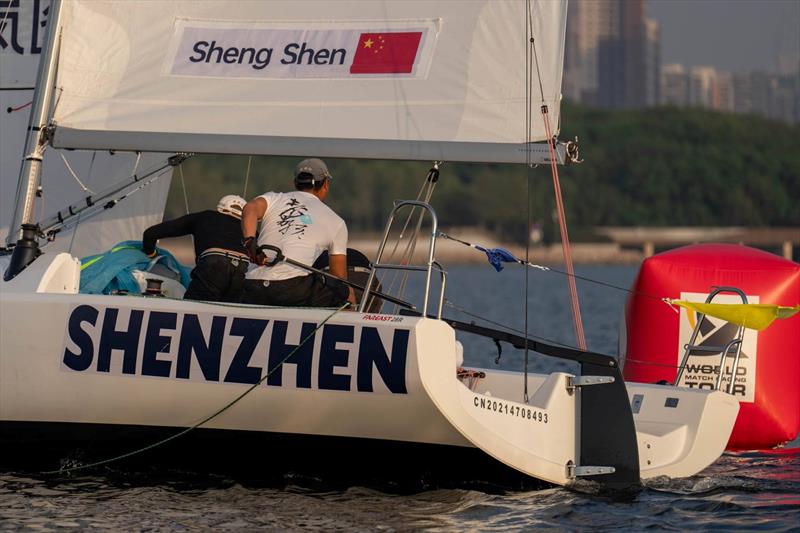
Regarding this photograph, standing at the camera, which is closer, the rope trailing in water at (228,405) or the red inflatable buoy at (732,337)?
the rope trailing in water at (228,405)

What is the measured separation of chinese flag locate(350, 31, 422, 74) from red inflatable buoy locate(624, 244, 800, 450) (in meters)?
2.12

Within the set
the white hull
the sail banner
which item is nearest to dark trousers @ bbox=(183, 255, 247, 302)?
the white hull

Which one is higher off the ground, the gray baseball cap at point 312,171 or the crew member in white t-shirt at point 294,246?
the gray baseball cap at point 312,171

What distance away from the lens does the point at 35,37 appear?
10.1 metres

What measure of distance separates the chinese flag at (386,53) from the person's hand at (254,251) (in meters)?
1.47

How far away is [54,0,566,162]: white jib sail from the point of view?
803 cm

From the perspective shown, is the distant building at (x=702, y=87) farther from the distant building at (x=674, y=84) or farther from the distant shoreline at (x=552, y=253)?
the distant shoreline at (x=552, y=253)

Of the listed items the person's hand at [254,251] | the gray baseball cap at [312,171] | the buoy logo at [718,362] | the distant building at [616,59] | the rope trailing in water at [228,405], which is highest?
the distant building at [616,59]

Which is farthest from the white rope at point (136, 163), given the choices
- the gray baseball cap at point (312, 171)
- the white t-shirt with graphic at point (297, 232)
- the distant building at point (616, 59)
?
the distant building at point (616, 59)

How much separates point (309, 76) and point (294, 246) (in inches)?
52.7

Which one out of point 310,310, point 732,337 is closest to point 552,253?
point 732,337

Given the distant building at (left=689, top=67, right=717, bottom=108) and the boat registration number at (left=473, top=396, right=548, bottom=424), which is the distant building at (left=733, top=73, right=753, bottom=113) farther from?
the boat registration number at (left=473, top=396, right=548, bottom=424)

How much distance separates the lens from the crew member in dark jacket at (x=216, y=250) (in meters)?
7.66

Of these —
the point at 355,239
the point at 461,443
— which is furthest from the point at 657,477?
the point at 355,239
